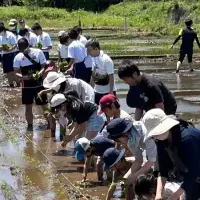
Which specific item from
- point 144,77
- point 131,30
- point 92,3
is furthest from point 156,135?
point 92,3

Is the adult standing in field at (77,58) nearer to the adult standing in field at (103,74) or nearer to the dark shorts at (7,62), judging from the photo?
the adult standing in field at (103,74)

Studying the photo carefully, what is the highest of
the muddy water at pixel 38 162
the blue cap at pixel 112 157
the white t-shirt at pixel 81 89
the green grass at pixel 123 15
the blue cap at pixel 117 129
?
the blue cap at pixel 117 129

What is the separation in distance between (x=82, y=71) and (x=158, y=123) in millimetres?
6862

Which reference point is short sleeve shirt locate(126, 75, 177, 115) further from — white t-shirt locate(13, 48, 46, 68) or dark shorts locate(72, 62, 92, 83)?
dark shorts locate(72, 62, 92, 83)

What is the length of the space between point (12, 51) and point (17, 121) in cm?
435

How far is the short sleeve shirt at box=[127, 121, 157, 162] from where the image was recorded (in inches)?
253

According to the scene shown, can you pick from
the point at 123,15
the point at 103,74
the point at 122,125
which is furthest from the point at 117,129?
the point at 123,15

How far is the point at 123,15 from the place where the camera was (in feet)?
180

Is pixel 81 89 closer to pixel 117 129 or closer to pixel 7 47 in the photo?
pixel 117 129

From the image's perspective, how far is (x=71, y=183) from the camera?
8047 millimetres

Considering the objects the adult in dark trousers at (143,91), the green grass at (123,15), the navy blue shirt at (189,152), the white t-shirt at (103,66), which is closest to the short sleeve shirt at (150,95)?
the adult in dark trousers at (143,91)

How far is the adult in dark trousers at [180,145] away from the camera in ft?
16.6

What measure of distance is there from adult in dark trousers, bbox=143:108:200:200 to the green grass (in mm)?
29186

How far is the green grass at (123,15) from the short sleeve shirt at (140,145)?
27986mm
